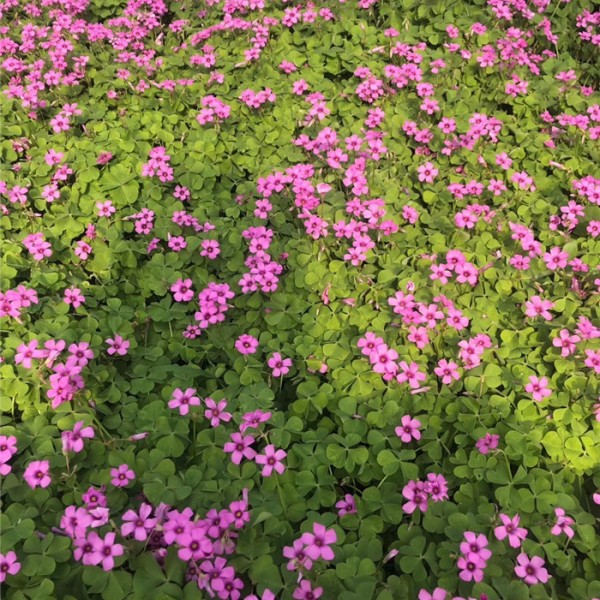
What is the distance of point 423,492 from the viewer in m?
2.35

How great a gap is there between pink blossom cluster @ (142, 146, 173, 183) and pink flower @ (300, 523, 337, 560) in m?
2.76

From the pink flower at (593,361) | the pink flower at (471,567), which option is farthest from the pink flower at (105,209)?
the pink flower at (593,361)

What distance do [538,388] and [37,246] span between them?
321cm

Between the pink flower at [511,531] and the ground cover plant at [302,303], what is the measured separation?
1 cm

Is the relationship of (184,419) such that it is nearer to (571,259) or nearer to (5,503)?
(5,503)

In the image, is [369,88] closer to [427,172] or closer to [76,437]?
[427,172]

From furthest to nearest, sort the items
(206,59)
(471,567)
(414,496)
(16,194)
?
(206,59)
(16,194)
(414,496)
(471,567)

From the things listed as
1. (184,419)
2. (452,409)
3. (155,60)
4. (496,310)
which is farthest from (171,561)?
(155,60)

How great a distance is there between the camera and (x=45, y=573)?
2.06 metres

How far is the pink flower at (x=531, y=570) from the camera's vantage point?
206cm

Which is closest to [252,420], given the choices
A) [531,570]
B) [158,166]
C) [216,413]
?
[216,413]

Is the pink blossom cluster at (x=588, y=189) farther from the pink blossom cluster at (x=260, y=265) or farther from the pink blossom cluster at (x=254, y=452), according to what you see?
the pink blossom cluster at (x=254, y=452)

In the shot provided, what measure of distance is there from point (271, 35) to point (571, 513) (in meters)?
4.83

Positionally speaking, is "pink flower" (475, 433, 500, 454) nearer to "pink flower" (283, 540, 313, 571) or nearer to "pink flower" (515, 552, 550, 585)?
"pink flower" (515, 552, 550, 585)
